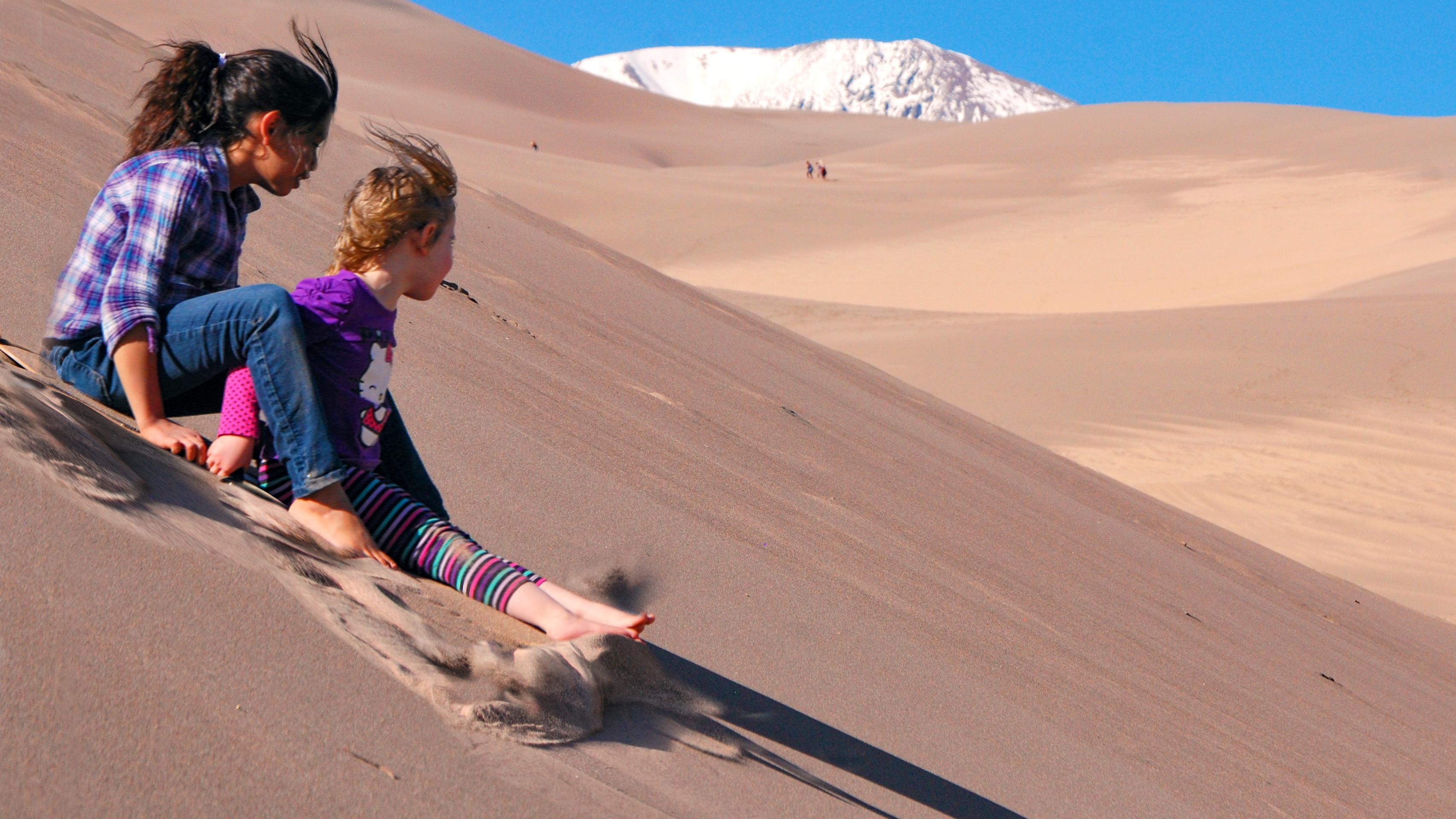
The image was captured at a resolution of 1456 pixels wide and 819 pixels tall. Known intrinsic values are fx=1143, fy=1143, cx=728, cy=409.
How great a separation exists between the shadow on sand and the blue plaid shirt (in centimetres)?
121

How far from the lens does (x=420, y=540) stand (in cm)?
215

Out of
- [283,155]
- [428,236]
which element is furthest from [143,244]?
[428,236]

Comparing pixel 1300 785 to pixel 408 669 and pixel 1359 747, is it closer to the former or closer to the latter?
pixel 1359 747

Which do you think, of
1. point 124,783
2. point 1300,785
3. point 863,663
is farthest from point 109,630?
point 1300,785

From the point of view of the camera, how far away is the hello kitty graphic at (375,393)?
7.60 feet

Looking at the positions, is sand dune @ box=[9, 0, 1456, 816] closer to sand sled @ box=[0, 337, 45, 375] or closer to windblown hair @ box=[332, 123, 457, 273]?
sand sled @ box=[0, 337, 45, 375]

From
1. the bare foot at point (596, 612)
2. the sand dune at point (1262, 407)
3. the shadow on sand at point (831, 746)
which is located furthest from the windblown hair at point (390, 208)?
the sand dune at point (1262, 407)

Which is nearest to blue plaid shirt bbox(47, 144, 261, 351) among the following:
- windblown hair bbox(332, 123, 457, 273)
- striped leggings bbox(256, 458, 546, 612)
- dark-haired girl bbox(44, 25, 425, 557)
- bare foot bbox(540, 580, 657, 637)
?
dark-haired girl bbox(44, 25, 425, 557)

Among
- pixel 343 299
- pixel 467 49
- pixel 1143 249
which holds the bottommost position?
pixel 343 299

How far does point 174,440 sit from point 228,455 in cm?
12

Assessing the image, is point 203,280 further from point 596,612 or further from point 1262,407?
point 1262,407

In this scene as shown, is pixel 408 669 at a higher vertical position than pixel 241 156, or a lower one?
lower

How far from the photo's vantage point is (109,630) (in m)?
1.43

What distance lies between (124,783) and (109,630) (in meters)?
0.25
